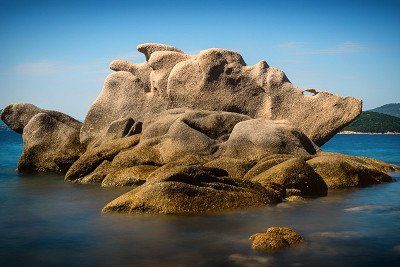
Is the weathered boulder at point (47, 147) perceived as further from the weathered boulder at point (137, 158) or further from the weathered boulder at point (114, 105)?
the weathered boulder at point (137, 158)

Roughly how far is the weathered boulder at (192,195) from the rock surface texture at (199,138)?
37mm

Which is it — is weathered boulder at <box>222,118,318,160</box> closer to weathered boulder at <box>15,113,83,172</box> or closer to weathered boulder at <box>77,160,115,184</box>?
weathered boulder at <box>77,160,115,184</box>

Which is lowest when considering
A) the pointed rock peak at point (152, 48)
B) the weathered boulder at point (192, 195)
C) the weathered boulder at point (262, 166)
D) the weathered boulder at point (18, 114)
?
the weathered boulder at point (192, 195)

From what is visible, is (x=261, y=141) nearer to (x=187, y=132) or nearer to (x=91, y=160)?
(x=187, y=132)

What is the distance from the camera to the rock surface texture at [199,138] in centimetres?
1822

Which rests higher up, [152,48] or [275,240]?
[152,48]

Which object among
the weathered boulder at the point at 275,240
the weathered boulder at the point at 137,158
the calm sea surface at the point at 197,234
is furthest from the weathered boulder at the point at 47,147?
the weathered boulder at the point at 275,240

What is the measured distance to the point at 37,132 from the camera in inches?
1387

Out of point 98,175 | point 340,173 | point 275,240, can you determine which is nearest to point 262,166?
point 340,173

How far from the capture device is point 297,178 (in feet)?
67.7

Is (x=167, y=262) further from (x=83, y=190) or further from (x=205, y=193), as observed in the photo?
(x=83, y=190)

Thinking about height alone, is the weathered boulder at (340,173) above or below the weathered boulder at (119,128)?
below

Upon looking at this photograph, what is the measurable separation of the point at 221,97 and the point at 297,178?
15.1 m

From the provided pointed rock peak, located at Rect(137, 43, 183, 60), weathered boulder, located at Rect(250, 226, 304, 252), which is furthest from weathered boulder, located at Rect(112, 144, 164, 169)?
pointed rock peak, located at Rect(137, 43, 183, 60)
